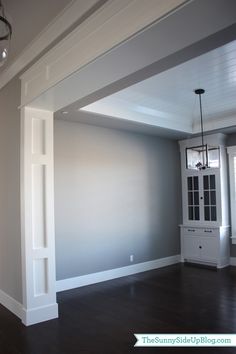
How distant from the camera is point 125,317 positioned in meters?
3.66

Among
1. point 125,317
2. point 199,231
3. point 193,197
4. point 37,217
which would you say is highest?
point 193,197

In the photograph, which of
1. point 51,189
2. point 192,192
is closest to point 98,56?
point 51,189

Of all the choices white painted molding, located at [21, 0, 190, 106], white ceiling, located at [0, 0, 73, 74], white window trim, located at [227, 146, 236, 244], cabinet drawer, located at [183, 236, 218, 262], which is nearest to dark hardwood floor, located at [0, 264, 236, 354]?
cabinet drawer, located at [183, 236, 218, 262]

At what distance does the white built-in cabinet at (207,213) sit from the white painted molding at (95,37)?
12.4 ft

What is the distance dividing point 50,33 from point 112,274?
4.09m

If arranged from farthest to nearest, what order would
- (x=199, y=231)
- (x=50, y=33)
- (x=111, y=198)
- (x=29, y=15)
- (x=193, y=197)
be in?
(x=193, y=197) → (x=199, y=231) → (x=111, y=198) → (x=50, y=33) → (x=29, y=15)

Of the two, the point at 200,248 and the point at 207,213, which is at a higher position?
the point at 207,213

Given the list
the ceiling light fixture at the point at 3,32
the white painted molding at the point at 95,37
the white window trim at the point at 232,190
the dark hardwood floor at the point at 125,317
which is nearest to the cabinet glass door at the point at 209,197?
the white window trim at the point at 232,190

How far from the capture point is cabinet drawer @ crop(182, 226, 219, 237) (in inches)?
244

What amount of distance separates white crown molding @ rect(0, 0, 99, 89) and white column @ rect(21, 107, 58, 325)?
1.88 feet

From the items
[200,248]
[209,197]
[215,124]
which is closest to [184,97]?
[215,124]

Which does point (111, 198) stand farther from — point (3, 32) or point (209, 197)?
point (3, 32)

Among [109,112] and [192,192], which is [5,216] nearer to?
[109,112]

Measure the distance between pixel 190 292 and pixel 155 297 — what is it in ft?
2.01
